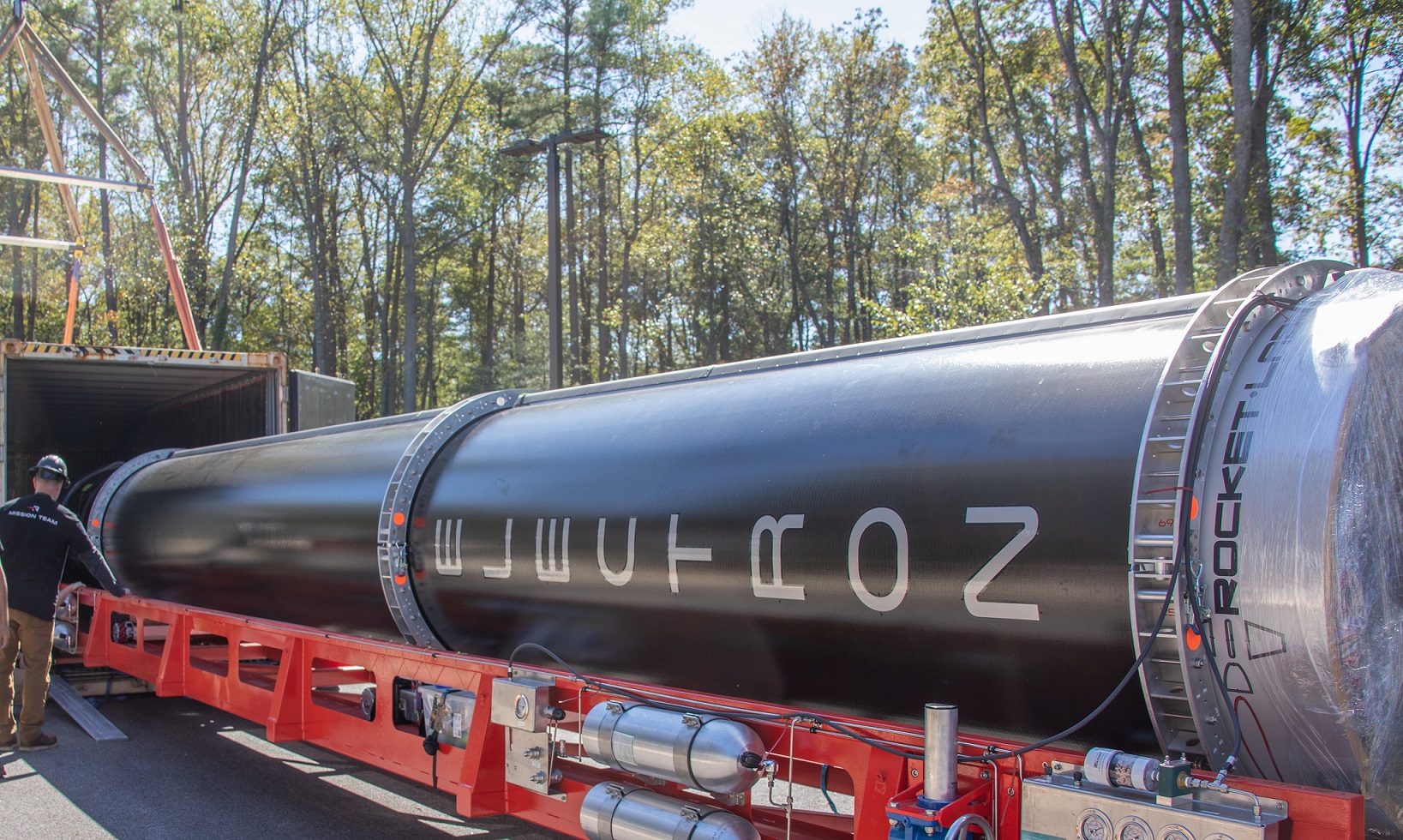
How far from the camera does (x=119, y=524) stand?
934 cm

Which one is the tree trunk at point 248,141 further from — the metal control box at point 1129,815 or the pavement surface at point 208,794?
the metal control box at point 1129,815

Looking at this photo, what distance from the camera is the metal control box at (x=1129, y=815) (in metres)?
2.48

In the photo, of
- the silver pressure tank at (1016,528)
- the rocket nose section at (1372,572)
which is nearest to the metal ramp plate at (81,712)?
the silver pressure tank at (1016,528)

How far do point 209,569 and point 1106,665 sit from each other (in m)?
6.67

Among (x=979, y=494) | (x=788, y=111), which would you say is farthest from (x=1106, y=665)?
(x=788, y=111)

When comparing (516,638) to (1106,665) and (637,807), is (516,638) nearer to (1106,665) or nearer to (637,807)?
(637,807)

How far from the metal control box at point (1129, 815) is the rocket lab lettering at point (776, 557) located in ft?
1.70

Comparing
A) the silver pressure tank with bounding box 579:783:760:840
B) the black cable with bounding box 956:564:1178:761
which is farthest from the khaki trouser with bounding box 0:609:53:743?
the black cable with bounding box 956:564:1178:761

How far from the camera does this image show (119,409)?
476 inches

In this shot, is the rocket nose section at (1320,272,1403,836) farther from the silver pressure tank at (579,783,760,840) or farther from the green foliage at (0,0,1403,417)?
the green foliage at (0,0,1403,417)

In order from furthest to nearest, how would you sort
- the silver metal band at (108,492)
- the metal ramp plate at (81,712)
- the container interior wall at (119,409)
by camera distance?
the container interior wall at (119,409)
the silver metal band at (108,492)
the metal ramp plate at (81,712)

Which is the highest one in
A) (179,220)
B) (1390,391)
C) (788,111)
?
(788,111)

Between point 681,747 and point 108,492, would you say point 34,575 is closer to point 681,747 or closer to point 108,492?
point 108,492

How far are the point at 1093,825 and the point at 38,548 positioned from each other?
26.6 feet
